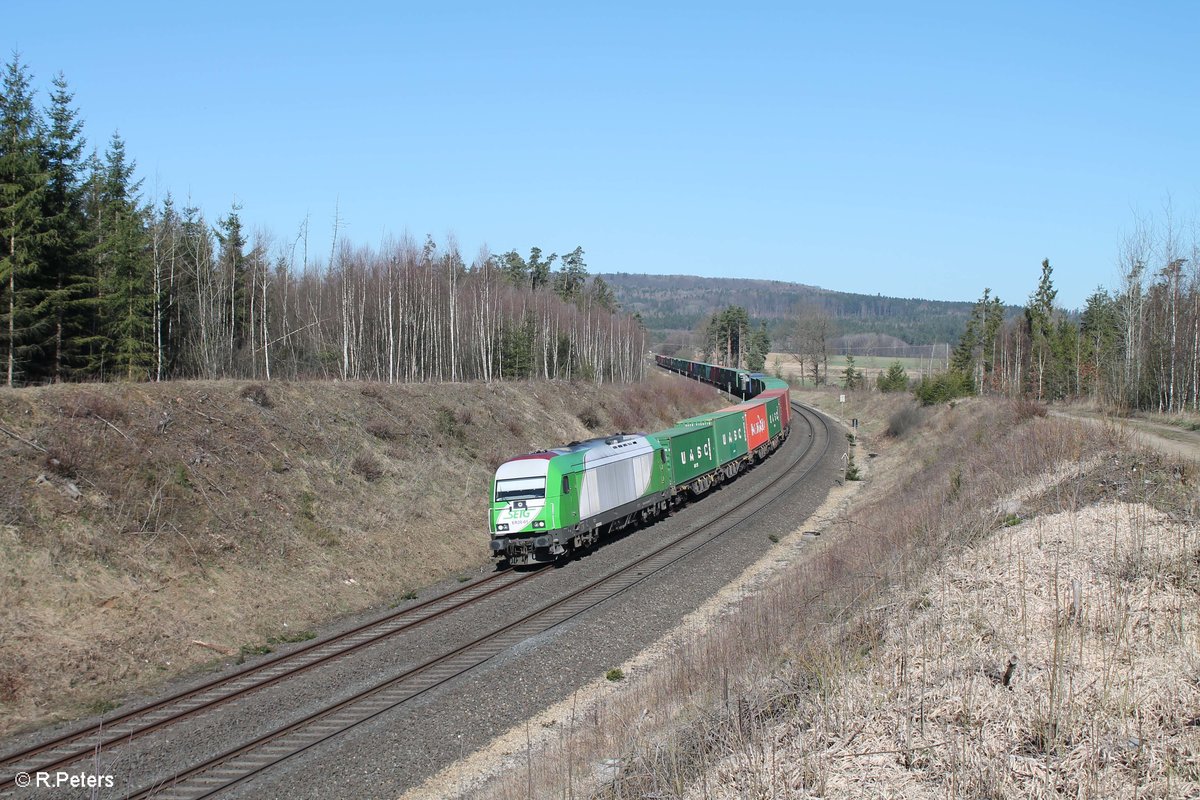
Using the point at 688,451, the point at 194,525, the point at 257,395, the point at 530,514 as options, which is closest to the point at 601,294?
the point at 688,451

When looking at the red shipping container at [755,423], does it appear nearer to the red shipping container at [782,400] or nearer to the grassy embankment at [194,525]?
the red shipping container at [782,400]

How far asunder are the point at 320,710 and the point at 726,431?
26.8 metres

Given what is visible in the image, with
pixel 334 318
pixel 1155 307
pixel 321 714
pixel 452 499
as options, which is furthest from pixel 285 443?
pixel 1155 307

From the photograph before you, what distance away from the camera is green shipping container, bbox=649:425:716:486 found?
29875 mm

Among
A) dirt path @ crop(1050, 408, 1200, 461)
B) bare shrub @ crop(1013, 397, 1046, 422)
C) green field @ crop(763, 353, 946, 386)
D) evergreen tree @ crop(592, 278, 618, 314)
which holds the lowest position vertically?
dirt path @ crop(1050, 408, 1200, 461)

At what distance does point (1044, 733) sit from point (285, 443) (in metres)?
23.2

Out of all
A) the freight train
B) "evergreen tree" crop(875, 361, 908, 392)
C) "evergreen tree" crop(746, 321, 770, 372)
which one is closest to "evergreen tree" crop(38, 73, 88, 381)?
the freight train

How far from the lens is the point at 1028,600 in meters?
9.88

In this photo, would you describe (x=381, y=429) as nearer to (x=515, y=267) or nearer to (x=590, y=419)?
(x=590, y=419)

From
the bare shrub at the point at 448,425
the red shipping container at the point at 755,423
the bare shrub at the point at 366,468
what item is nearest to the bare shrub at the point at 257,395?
the bare shrub at the point at 366,468

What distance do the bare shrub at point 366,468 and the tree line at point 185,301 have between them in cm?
982

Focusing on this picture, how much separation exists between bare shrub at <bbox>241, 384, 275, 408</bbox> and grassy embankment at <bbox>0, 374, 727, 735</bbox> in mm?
72

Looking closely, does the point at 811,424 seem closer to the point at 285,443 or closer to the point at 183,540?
the point at 285,443

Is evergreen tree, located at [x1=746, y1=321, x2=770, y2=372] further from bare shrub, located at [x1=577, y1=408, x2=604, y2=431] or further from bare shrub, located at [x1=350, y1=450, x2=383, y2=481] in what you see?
bare shrub, located at [x1=350, y1=450, x2=383, y2=481]
